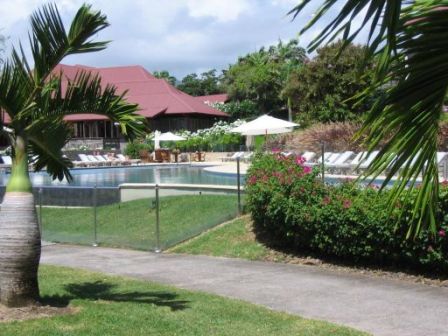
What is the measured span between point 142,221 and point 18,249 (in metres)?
8.17

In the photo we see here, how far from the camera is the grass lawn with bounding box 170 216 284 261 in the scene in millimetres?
10961

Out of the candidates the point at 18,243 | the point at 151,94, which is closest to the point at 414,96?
the point at 18,243

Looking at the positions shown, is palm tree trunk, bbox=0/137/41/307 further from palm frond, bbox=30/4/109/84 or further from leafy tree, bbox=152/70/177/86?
leafy tree, bbox=152/70/177/86

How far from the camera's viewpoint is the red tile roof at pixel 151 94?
54.5 meters

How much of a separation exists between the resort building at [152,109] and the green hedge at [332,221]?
4200 centimetres

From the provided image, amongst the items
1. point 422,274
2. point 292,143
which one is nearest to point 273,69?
point 292,143

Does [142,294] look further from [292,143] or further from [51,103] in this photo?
[292,143]

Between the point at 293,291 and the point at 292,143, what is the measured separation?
80.8ft

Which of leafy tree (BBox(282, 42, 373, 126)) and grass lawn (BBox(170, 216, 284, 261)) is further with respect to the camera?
leafy tree (BBox(282, 42, 373, 126))

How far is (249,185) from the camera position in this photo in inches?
467

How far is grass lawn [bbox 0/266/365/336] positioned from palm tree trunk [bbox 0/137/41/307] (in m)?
0.45

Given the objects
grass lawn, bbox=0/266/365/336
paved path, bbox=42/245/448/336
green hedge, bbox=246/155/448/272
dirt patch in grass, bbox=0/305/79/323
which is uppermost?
green hedge, bbox=246/155/448/272

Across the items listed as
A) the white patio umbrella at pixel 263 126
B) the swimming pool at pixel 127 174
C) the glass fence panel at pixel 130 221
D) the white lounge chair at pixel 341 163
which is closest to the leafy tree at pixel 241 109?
the swimming pool at pixel 127 174

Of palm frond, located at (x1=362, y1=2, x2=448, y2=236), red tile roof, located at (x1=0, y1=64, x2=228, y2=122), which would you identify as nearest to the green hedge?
palm frond, located at (x1=362, y1=2, x2=448, y2=236)
